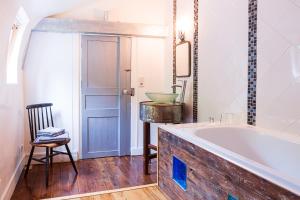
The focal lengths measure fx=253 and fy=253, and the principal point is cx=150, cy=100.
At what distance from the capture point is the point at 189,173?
74.7 inches

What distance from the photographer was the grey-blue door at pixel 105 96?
Result: 12.0 ft

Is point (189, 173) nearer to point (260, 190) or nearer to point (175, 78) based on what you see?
point (260, 190)

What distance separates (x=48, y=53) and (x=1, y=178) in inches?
73.1

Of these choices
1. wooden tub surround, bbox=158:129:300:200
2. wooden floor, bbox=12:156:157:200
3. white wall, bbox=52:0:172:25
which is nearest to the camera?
wooden tub surround, bbox=158:129:300:200

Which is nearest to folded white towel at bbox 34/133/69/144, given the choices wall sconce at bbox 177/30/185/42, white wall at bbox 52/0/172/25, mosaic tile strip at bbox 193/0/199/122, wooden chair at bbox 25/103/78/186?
wooden chair at bbox 25/103/78/186

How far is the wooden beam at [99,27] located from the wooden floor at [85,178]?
1.84 metres

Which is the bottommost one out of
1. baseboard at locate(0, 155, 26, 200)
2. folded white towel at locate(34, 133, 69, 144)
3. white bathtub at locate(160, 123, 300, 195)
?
baseboard at locate(0, 155, 26, 200)

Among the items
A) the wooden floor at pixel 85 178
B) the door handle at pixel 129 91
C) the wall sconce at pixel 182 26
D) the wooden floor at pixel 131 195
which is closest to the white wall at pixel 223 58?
the wall sconce at pixel 182 26

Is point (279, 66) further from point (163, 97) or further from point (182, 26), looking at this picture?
point (182, 26)

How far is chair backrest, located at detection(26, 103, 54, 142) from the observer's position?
10.3ft

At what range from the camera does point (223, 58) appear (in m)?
2.55

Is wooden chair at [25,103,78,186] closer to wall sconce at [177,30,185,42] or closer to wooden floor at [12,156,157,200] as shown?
wooden floor at [12,156,157,200]

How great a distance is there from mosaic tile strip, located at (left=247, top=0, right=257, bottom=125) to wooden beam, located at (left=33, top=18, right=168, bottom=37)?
1755 mm

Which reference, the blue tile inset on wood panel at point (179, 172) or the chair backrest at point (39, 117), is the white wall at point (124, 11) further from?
the blue tile inset on wood panel at point (179, 172)
